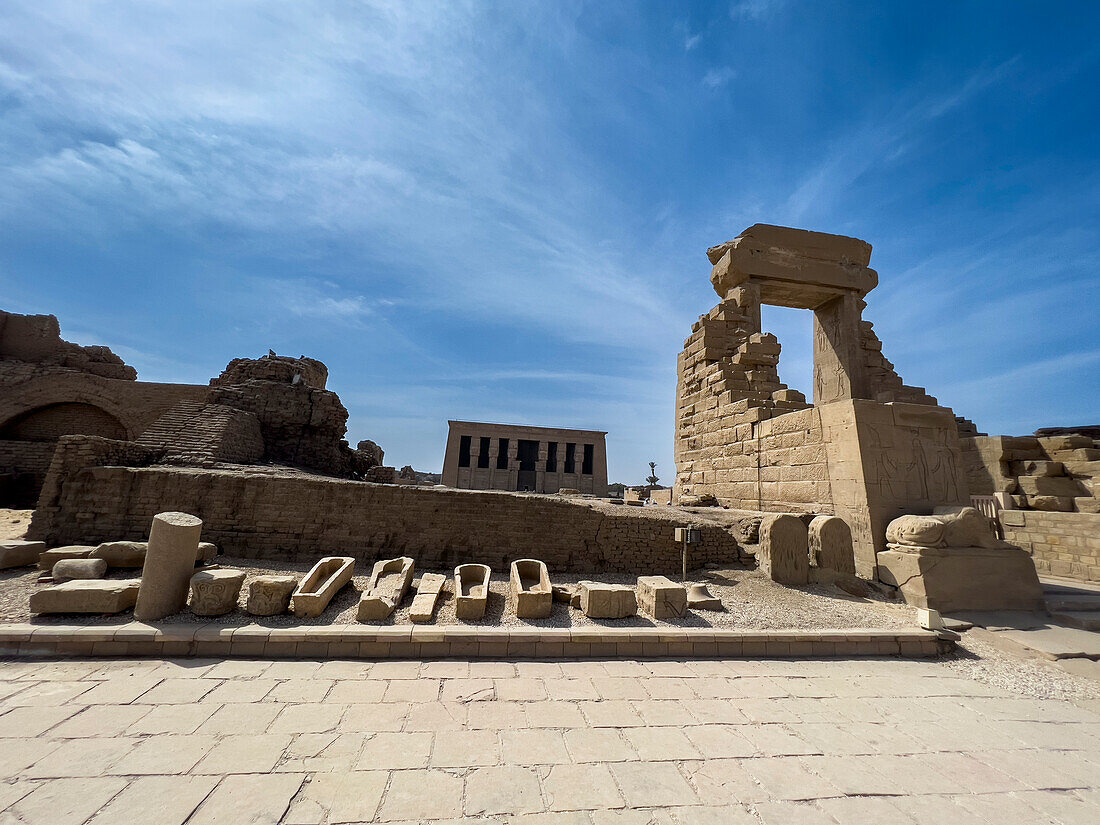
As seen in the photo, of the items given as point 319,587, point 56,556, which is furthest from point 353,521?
point 56,556

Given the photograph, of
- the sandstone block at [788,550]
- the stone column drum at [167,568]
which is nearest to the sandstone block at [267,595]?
the stone column drum at [167,568]

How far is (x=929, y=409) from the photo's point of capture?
704cm

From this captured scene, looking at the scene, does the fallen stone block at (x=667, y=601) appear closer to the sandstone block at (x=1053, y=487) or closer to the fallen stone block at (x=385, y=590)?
the fallen stone block at (x=385, y=590)

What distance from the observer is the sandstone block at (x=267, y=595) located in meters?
4.91

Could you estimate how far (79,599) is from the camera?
480cm

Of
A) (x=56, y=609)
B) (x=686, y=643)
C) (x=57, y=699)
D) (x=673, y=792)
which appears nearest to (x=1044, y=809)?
(x=673, y=792)

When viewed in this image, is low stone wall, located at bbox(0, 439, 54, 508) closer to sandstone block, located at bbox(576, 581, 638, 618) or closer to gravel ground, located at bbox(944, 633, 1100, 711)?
sandstone block, located at bbox(576, 581, 638, 618)

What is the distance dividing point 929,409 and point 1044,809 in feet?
19.9

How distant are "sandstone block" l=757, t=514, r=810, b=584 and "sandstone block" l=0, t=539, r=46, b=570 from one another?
11888 millimetres

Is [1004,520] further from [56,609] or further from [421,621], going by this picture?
[56,609]

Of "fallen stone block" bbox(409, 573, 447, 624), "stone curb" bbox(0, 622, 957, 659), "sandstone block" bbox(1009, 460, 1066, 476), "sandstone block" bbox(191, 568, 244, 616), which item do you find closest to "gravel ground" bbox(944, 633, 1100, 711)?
"stone curb" bbox(0, 622, 957, 659)

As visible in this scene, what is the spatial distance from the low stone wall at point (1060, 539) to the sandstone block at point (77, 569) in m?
15.7

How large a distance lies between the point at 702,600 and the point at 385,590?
4057 mm

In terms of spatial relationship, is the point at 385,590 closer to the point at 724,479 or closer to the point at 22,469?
the point at 724,479
